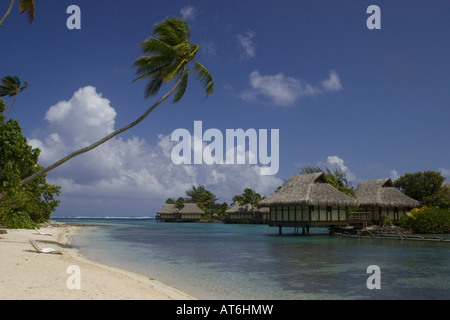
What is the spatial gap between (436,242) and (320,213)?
8309mm

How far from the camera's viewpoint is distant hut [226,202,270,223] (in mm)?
64713

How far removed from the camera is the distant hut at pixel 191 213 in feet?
252

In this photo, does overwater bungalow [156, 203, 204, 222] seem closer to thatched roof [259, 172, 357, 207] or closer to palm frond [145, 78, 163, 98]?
thatched roof [259, 172, 357, 207]

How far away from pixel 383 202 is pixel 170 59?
24.8 m

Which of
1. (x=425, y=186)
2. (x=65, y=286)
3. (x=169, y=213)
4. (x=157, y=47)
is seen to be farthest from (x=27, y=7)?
(x=169, y=213)

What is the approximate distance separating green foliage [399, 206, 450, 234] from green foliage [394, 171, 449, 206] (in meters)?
6.19

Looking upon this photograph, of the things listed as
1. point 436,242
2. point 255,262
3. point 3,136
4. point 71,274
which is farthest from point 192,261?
point 436,242

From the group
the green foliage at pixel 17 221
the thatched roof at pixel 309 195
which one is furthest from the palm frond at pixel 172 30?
the green foliage at pixel 17 221

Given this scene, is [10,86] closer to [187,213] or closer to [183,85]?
[183,85]

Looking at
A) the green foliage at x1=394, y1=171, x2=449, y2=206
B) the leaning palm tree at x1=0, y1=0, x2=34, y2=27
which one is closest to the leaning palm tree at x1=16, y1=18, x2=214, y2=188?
the leaning palm tree at x1=0, y1=0, x2=34, y2=27
